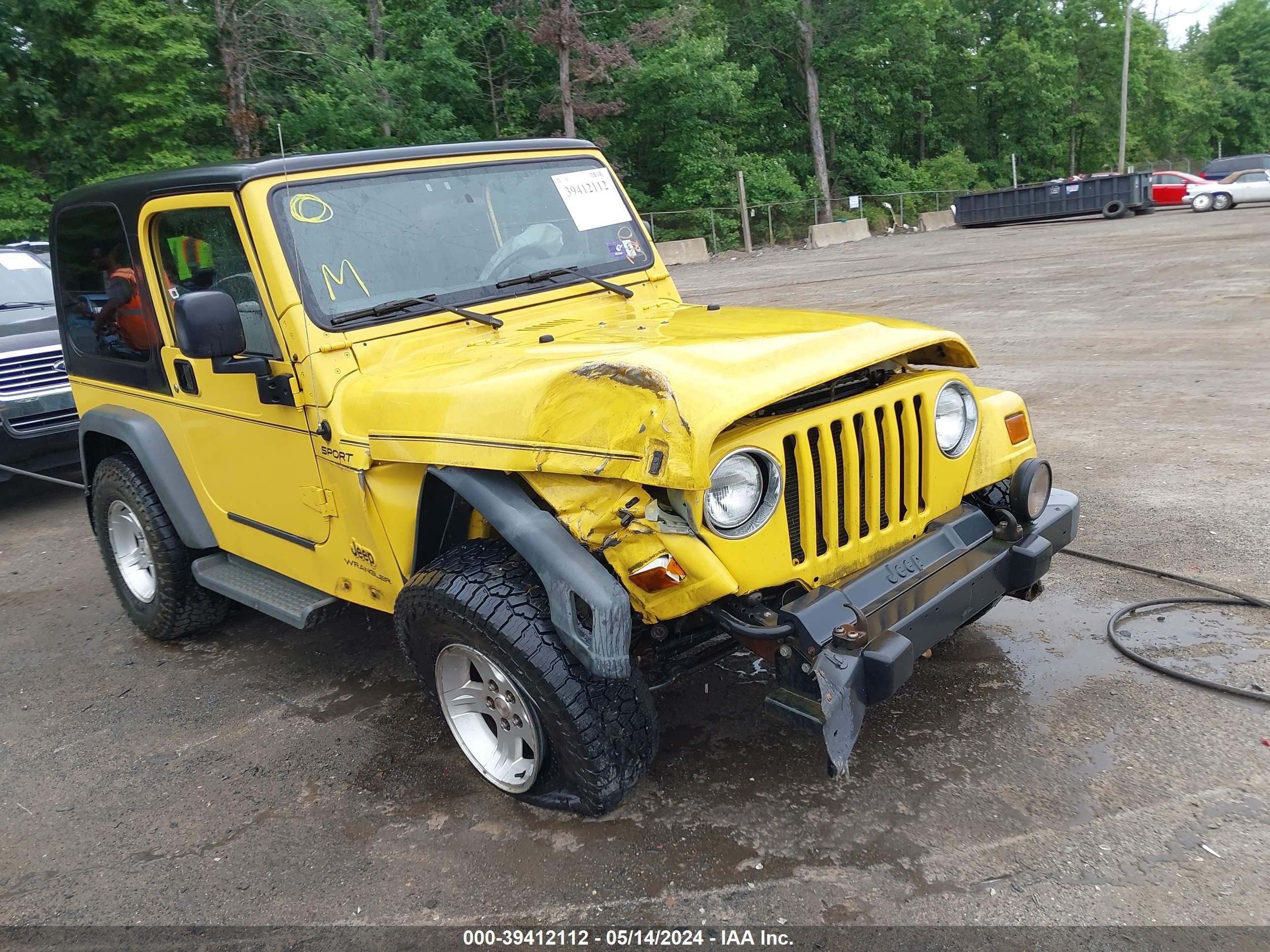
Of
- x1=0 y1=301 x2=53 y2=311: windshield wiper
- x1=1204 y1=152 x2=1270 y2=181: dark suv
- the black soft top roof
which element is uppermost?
the black soft top roof

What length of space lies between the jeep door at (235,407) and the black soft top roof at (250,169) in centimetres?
5

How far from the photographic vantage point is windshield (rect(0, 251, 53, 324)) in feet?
26.0

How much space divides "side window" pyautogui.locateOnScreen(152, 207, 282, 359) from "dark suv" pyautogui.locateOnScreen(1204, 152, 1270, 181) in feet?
115

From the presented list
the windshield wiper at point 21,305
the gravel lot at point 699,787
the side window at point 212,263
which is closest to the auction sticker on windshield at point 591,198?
the side window at point 212,263

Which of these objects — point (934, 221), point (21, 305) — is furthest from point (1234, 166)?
point (21, 305)

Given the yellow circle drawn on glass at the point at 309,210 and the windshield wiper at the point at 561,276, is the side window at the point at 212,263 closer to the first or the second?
the yellow circle drawn on glass at the point at 309,210

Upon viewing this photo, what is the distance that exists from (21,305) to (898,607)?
26.1 feet

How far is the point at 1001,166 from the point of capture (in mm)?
50125

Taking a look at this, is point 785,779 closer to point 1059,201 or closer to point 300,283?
point 300,283

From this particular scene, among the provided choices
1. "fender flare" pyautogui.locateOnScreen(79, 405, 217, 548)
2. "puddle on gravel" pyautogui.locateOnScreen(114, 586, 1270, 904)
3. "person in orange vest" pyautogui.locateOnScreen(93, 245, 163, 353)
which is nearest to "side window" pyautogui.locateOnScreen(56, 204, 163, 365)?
"person in orange vest" pyautogui.locateOnScreen(93, 245, 163, 353)

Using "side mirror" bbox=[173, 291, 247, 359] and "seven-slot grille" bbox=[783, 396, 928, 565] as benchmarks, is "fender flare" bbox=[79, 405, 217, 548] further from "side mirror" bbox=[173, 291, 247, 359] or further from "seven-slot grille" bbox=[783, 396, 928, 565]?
"seven-slot grille" bbox=[783, 396, 928, 565]

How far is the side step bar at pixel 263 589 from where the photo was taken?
3688mm

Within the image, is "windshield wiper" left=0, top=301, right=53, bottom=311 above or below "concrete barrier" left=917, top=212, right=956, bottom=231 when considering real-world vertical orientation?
above

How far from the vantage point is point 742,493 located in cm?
268
